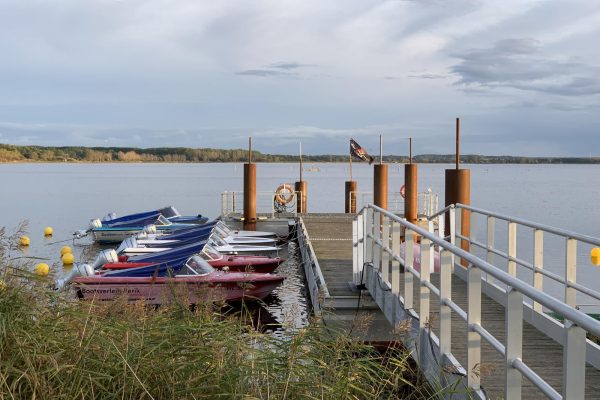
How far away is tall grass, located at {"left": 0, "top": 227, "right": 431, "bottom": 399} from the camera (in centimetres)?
405

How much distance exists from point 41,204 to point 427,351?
5581 cm

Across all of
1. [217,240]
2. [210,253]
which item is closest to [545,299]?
[210,253]

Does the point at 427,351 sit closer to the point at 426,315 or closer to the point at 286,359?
the point at 426,315

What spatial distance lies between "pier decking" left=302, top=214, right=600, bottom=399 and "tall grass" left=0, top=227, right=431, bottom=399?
18.0 inches

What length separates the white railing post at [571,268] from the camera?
6.54 metres

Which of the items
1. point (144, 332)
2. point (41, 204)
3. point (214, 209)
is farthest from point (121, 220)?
point (41, 204)

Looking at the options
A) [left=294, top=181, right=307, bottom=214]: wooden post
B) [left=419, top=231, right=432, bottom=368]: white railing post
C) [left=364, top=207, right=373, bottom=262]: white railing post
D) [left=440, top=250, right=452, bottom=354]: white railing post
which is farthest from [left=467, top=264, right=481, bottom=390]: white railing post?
[left=294, top=181, right=307, bottom=214]: wooden post

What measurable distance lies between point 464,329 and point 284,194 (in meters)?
24.1

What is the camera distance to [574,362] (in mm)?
3342

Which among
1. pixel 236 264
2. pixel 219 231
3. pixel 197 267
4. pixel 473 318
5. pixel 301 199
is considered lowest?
pixel 236 264

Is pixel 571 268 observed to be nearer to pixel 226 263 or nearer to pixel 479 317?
pixel 479 317

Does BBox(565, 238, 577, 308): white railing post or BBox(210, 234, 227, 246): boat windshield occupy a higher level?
BBox(565, 238, 577, 308): white railing post

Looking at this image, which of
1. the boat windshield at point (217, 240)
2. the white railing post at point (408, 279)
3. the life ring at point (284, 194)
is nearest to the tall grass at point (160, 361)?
the white railing post at point (408, 279)

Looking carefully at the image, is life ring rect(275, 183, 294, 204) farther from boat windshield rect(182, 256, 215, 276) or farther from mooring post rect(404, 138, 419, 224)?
boat windshield rect(182, 256, 215, 276)
